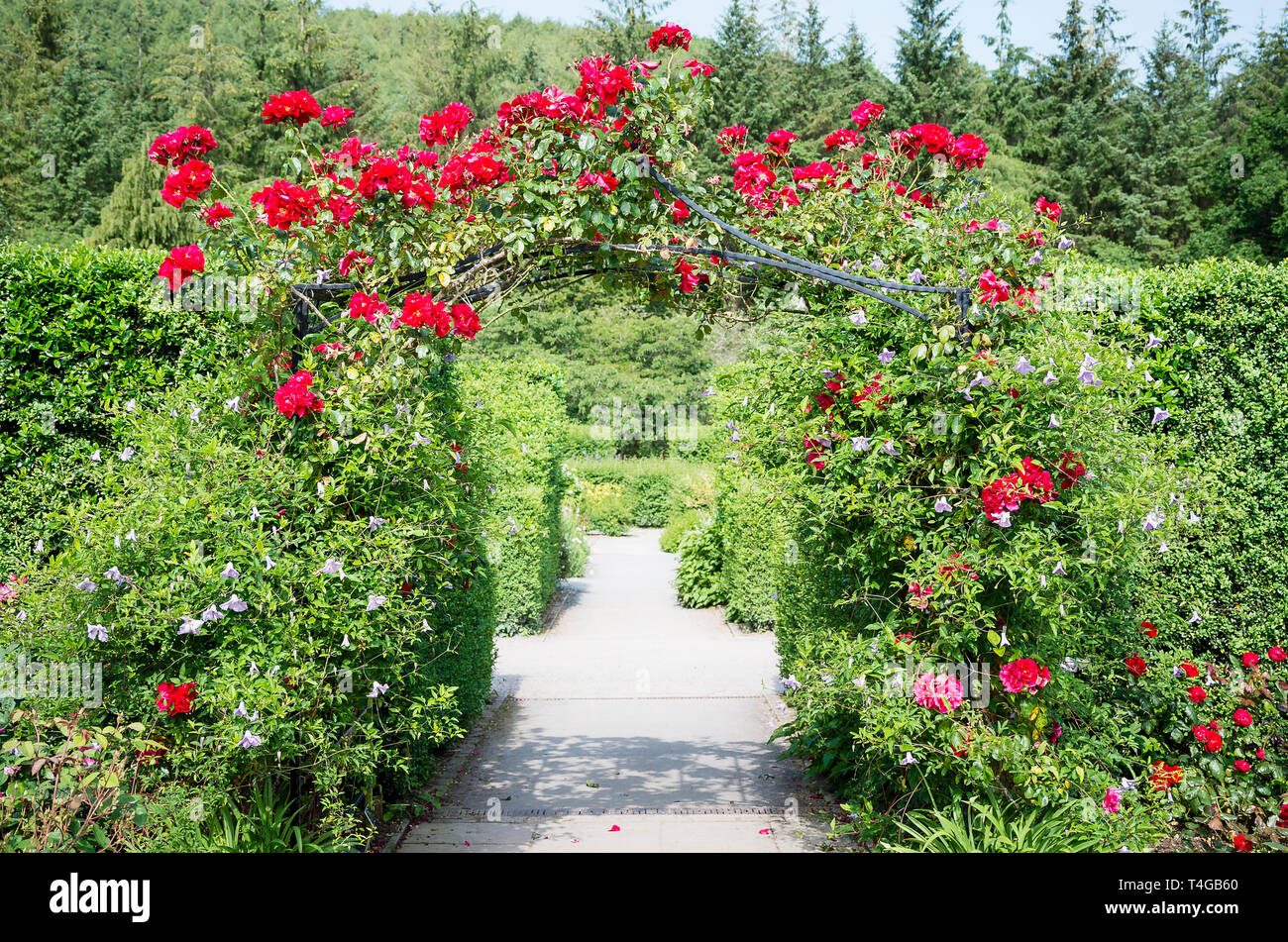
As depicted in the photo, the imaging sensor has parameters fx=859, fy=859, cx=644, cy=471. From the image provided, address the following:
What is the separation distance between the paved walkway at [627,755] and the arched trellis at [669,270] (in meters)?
2.52

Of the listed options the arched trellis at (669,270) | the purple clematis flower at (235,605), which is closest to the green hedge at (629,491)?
the arched trellis at (669,270)

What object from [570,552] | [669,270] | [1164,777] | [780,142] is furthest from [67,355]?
[1164,777]

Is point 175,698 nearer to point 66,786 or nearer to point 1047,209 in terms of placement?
point 66,786

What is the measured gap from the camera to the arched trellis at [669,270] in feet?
11.3

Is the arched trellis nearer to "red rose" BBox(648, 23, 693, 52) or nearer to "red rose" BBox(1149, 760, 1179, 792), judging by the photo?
"red rose" BBox(648, 23, 693, 52)

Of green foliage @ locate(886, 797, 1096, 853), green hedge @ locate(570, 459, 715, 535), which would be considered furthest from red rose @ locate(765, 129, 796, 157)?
green hedge @ locate(570, 459, 715, 535)

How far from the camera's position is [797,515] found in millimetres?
4070

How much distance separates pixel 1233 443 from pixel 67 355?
24.8 ft

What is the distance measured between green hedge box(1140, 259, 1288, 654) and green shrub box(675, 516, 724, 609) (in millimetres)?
5754

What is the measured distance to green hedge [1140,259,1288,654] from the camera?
4.99 m

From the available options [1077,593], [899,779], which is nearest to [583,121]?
[1077,593]

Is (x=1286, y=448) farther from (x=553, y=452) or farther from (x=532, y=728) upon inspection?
(x=553, y=452)

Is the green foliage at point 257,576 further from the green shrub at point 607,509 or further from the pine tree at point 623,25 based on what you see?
the pine tree at point 623,25

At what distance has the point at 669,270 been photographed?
3.87m
